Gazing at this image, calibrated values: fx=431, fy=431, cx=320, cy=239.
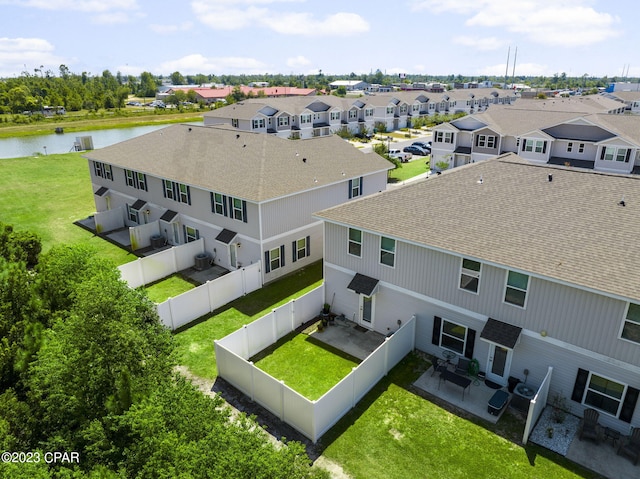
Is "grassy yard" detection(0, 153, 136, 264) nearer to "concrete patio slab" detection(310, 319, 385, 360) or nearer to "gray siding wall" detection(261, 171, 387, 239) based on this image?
"gray siding wall" detection(261, 171, 387, 239)

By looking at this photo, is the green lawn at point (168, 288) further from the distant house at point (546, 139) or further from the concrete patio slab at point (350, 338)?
the distant house at point (546, 139)

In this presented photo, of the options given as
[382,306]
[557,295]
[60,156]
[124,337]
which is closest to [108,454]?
[124,337]

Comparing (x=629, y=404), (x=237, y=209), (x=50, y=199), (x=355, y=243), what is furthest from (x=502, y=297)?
(x=50, y=199)

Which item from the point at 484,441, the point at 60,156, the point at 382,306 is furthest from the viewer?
the point at 60,156

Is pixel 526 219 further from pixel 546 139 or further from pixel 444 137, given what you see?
pixel 444 137

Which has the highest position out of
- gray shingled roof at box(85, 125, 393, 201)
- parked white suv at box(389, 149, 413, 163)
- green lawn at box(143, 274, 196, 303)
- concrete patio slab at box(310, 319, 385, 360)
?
gray shingled roof at box(85, 125, 393, 201)

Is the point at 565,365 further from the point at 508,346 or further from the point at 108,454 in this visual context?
the point at 108,454

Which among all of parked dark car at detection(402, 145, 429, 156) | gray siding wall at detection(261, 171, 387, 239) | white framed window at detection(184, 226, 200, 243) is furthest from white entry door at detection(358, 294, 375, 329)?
parked dark car at detection(402, 145, 429, 156)
